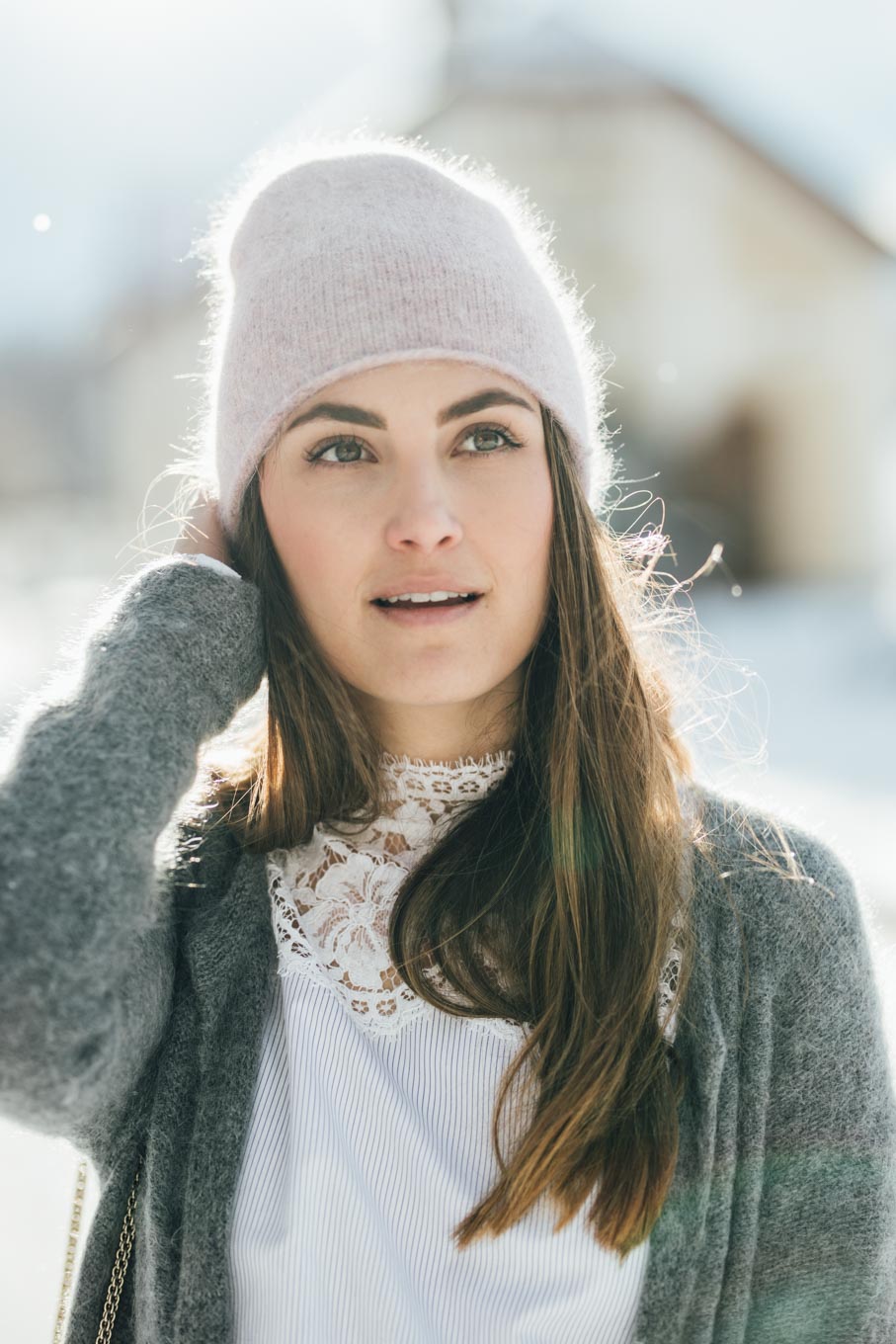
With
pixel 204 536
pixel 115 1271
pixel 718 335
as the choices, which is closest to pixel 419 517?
pixel 204 536

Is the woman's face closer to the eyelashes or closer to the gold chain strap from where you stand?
the eyelashes

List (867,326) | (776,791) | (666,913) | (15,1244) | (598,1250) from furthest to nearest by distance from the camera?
(867,326)
(776,791)
(15,1244)
(666,913)
(598,1250)

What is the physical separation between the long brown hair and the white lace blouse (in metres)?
0.04

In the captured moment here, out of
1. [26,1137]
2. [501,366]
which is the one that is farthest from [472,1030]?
[26,1137]

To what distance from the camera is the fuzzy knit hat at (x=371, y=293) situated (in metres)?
1.67

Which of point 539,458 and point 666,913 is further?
point 539,458

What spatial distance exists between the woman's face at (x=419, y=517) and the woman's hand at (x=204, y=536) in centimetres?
19

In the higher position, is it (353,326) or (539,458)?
(353,326)

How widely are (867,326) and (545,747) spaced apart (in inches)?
571

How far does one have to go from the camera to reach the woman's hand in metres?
1.89

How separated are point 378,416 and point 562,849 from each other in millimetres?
701

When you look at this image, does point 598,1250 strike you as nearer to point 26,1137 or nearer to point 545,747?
point 545,747

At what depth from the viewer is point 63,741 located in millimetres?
1377

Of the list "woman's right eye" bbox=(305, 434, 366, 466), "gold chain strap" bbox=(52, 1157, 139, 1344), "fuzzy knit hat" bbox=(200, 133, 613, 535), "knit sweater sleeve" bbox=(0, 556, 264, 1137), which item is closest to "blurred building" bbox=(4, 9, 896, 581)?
"fuzzy knit hat" bbox=(200, 133, 613, 535)
